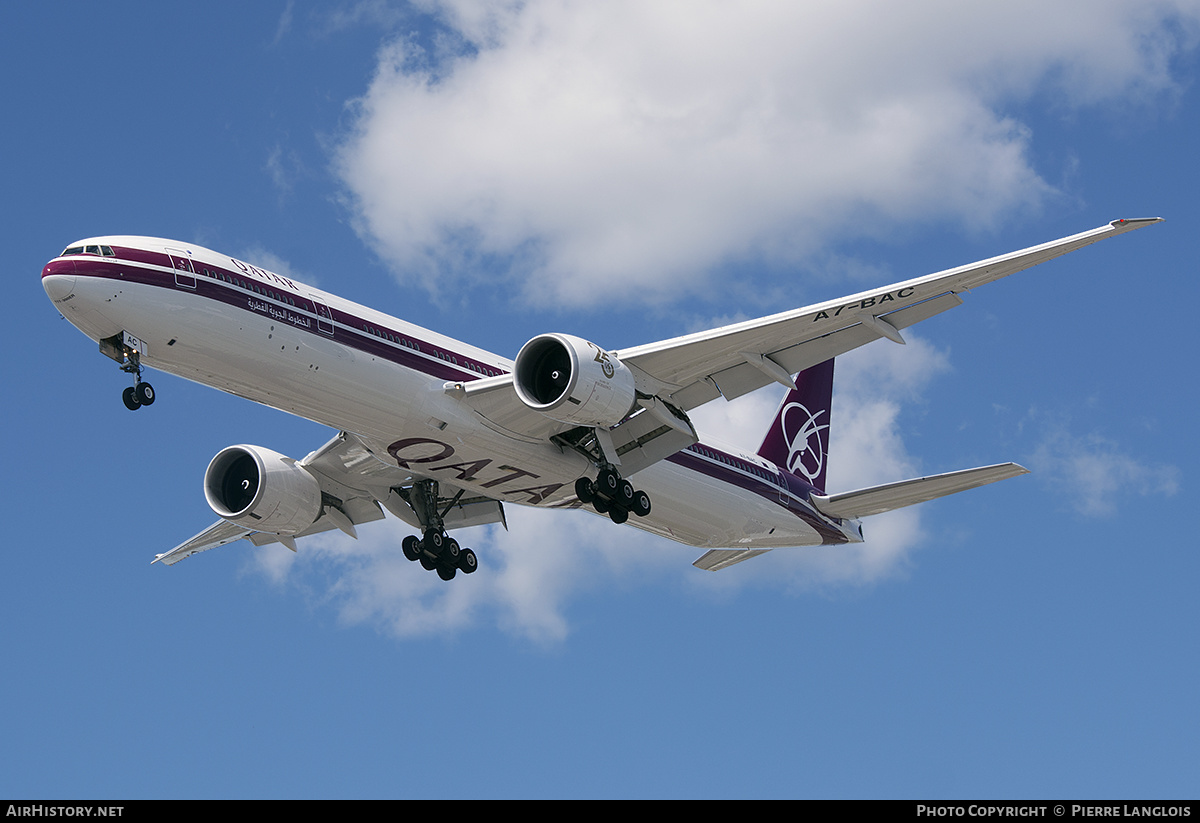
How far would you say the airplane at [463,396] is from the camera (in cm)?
2195

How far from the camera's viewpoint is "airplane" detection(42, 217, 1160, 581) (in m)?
22.0

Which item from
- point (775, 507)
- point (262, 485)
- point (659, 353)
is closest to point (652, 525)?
point (775, 507)

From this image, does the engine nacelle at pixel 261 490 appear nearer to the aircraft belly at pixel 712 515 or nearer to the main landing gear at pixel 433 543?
the main landing gear at pixel 433 543

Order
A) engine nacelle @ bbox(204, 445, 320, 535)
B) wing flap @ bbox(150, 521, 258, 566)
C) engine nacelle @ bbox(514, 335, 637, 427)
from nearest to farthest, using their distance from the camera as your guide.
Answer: engine nacelle @ bbox(514, 335, 637, 427) → engine nacelle @ bbox(204, 445, 320, 535) → wing flap @ bbox(150, 521, 258, 566)

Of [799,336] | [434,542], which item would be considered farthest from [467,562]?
[799,336]

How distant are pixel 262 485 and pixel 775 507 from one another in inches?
514

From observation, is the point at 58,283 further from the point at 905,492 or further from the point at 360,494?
the point at 905,492

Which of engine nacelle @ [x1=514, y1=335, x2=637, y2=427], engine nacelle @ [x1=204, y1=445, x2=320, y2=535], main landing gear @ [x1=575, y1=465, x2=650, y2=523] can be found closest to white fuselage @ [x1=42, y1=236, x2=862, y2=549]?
main landing gear @ [x1=575, y1=465, x2=650, y2=523]

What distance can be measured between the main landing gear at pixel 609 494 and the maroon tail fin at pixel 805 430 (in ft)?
28.9

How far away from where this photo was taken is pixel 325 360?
23406mm

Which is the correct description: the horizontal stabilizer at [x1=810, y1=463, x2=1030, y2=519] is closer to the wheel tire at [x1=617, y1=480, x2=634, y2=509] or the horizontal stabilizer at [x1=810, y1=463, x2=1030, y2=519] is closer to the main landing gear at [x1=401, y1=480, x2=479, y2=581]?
the wheel tire at [x1=617, y1=480, x2=634, y2=509]

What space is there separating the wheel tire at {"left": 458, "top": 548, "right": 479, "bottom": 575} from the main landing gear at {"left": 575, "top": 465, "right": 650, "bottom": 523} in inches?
195

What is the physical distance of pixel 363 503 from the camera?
31141 mm
